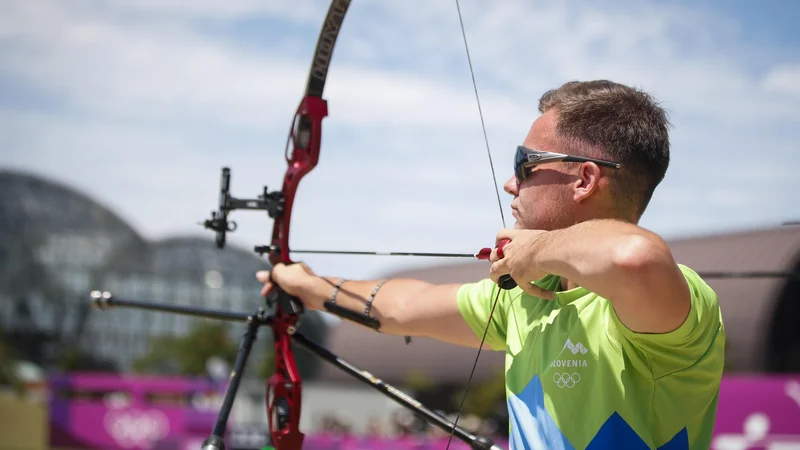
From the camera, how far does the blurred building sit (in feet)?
165

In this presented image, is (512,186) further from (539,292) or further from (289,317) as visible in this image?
(289,317)

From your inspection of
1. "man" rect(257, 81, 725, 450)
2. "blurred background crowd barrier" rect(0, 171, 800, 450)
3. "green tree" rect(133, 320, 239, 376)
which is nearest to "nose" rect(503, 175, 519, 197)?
"man" rect(257, 81, 725, 450)

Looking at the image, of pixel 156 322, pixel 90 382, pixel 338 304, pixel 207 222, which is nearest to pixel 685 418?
pixel 338 304

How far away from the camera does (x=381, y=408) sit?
1004 inches

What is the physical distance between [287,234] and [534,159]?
1262 mm

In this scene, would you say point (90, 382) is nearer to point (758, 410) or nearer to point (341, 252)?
point (758, 410)

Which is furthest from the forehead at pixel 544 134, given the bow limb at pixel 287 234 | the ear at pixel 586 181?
the bow limb at pixel 287 234

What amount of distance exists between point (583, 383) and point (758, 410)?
790cm

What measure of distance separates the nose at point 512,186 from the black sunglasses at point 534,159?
0.23 feet

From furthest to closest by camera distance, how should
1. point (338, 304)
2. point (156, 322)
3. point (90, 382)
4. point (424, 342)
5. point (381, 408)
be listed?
1. point (156, 322)
2. point (424, 342)
3. point (381, 408)
4. point (90, 382)
5. point (338, 304)

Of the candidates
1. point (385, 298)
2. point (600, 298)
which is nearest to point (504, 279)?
point (600, 298)

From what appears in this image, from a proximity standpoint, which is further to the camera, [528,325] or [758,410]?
[758,410]

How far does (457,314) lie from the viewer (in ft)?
8.94

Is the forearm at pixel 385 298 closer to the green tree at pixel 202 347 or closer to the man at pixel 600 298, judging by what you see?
the man at pixel 600 298
